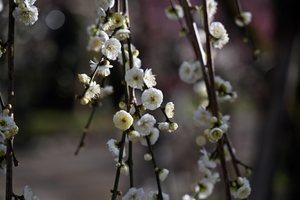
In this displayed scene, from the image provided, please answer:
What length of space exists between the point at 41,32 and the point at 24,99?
6.83ft

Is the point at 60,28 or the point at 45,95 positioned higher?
the point at 60,28

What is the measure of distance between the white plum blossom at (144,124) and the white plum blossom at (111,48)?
0.10m

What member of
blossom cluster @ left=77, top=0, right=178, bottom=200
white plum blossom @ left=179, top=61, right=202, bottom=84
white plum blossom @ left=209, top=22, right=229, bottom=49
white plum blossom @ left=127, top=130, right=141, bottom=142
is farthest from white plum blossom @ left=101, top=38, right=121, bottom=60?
white plum blossom @ left=179, top=61, right=202, bottom=84

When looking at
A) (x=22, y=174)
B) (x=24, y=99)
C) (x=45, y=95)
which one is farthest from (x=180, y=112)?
(x=45, y=95)

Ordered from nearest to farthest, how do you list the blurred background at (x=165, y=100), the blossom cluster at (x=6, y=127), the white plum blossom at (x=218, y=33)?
1. the blossom cluster at (x=6, y=127)
2. the white plum blossom at (x=218, y=33)
3. the blurred background at (x=165, y=100)

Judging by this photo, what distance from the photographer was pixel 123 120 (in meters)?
0.57

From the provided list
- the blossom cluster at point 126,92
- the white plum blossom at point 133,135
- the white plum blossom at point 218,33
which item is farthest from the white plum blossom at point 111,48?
the white plum blossom at point 218,33

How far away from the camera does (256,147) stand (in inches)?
79.5

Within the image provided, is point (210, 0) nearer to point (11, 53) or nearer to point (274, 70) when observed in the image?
point (11, 53)

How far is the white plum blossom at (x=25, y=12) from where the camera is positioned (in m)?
0.58

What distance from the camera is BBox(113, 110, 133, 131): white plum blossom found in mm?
568

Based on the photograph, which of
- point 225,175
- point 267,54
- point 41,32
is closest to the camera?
point 225,175

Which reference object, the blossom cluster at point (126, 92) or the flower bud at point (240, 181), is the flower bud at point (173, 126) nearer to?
the blossom cluster at point (126, 92)

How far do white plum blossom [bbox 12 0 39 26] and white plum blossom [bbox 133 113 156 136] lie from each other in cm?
21
